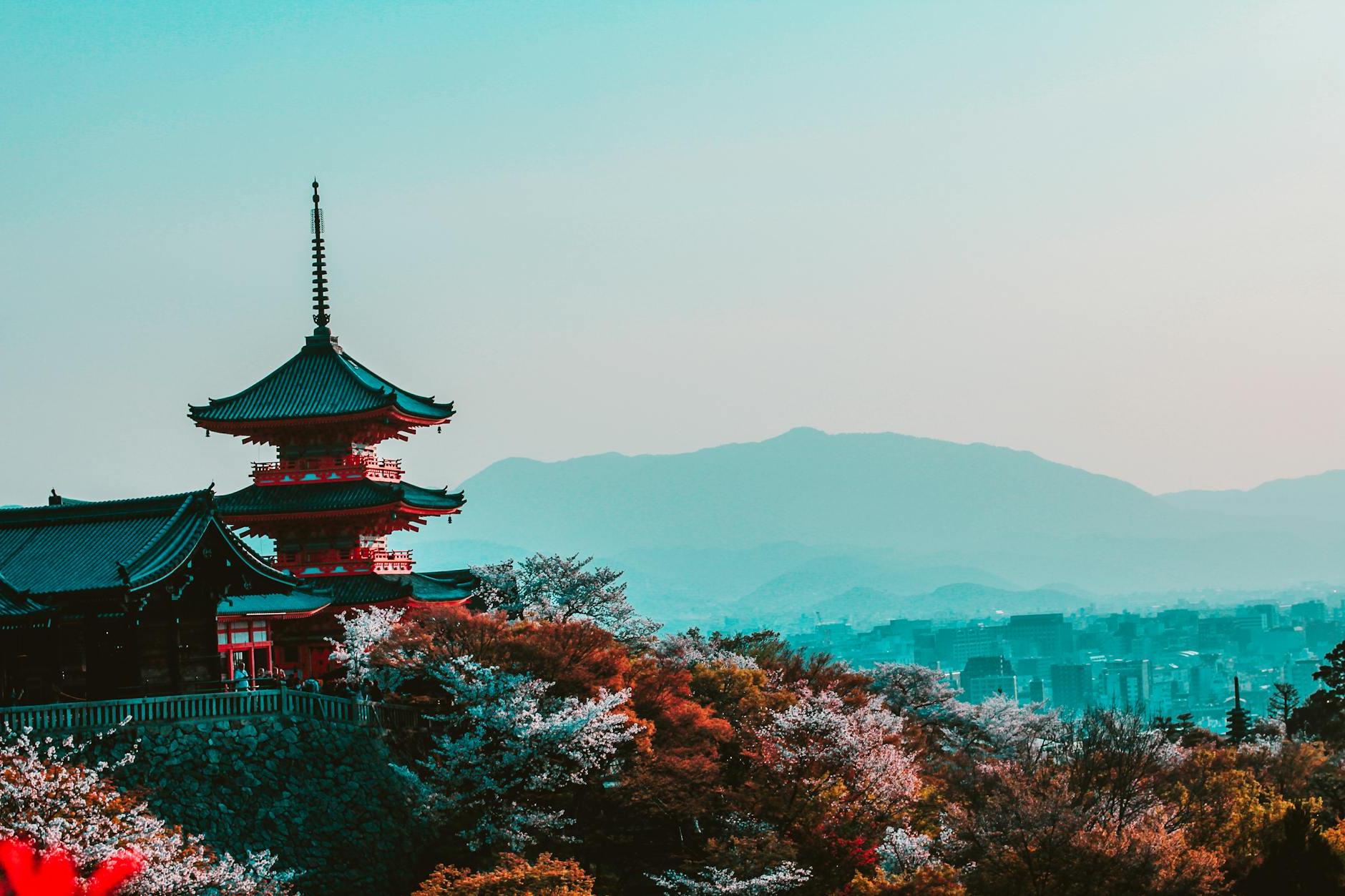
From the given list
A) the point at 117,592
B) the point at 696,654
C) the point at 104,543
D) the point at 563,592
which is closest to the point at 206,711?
the point at 117,592

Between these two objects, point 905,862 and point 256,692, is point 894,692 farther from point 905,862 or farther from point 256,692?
point 256,692

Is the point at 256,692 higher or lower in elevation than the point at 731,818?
higher

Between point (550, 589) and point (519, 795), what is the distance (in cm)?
1810

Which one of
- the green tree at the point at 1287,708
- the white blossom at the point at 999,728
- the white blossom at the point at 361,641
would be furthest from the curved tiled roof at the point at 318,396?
the green tree at the point at 1287,708

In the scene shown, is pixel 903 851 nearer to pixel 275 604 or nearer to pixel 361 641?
pixel 361 641

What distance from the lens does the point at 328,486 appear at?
5356cm

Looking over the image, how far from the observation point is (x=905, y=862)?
3784cm

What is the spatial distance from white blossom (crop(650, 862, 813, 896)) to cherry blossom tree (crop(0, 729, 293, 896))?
919cm

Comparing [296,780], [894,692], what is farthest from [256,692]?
[894,692]

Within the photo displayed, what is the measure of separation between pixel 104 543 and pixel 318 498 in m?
13.8

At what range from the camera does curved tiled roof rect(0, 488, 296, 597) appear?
37.7 m

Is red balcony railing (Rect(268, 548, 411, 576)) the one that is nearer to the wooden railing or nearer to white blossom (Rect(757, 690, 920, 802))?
the wooden railing

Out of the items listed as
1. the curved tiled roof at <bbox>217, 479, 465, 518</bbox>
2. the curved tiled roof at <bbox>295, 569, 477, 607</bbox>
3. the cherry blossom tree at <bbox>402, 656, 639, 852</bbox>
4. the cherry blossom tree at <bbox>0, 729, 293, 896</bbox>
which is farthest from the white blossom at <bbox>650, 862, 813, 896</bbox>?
the curved tiled roof at <bbox>217, 479, 465, 518</bbox>

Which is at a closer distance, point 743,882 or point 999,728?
point 743,882
